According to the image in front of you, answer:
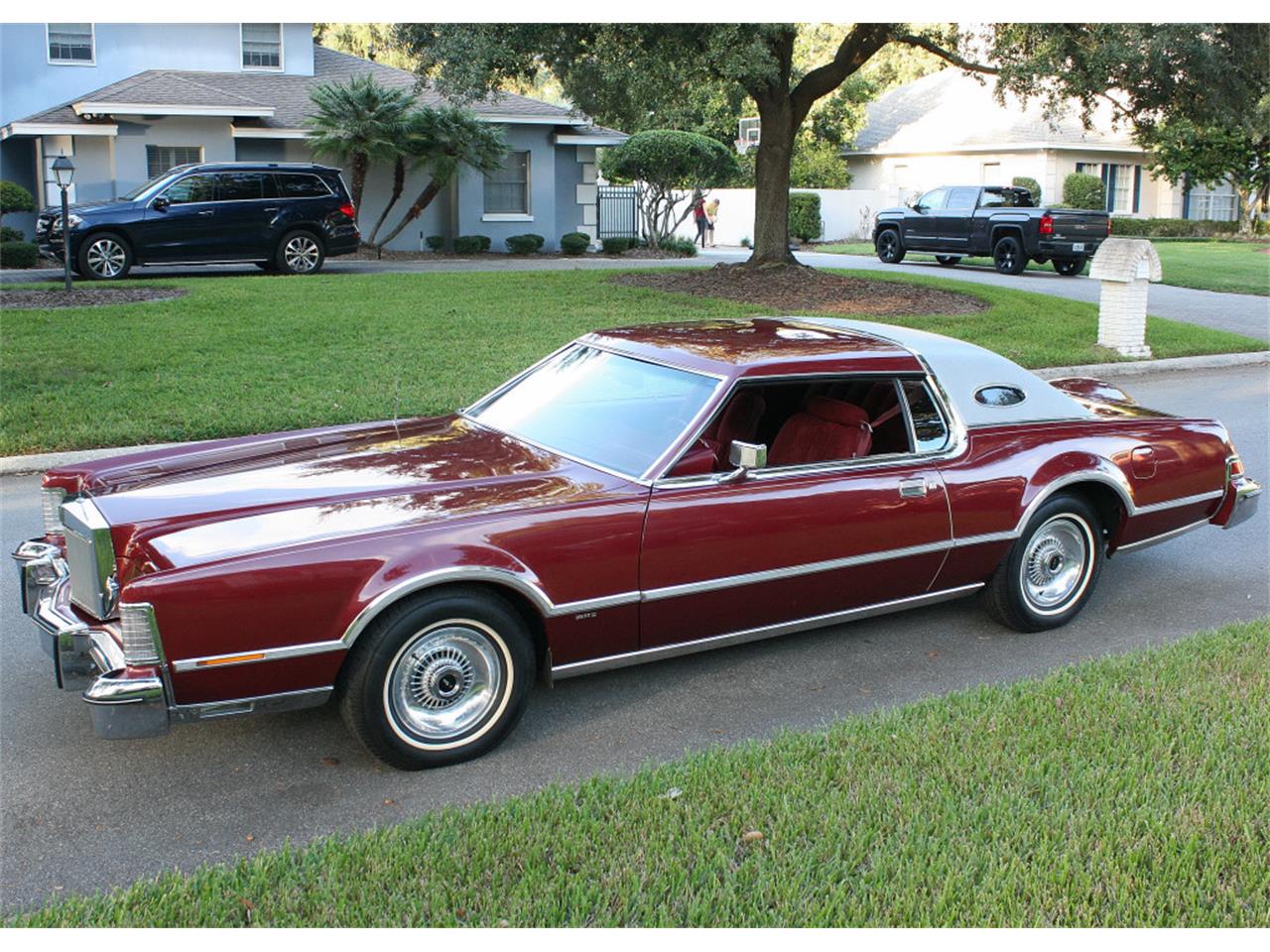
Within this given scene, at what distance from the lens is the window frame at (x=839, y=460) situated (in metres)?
4.88

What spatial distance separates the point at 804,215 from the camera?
121 ft

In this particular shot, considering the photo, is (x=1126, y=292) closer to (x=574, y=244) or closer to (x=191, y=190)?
(x=191, y=190)

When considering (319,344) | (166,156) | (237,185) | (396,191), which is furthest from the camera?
(396,191)

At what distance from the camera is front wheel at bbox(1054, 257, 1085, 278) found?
25047 mm

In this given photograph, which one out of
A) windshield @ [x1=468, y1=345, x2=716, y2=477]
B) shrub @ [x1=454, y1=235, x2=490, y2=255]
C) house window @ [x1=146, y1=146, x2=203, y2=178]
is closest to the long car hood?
windshield @ [x1=468, y1=345, x2=716, y2=477]

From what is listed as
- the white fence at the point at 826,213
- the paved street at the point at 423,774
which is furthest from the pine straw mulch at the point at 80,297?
the white fence at the point at 826,213

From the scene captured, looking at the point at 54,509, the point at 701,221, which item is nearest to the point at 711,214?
the point at 701,221

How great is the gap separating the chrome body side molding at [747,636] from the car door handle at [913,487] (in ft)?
1.57

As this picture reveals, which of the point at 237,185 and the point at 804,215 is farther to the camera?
the point at 804,215

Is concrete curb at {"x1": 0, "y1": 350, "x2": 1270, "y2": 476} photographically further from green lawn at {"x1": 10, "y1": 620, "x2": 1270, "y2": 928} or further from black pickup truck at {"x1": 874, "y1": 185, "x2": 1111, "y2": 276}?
black pickup truck at {"x1": 874, "y1": 185, "x2": 1111, "y2": 276}

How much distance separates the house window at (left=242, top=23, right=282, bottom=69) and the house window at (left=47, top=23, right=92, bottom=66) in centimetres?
319

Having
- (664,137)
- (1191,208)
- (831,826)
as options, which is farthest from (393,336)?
(1191,208)

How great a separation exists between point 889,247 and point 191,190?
600 inches

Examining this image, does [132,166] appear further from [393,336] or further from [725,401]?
[725,401]
